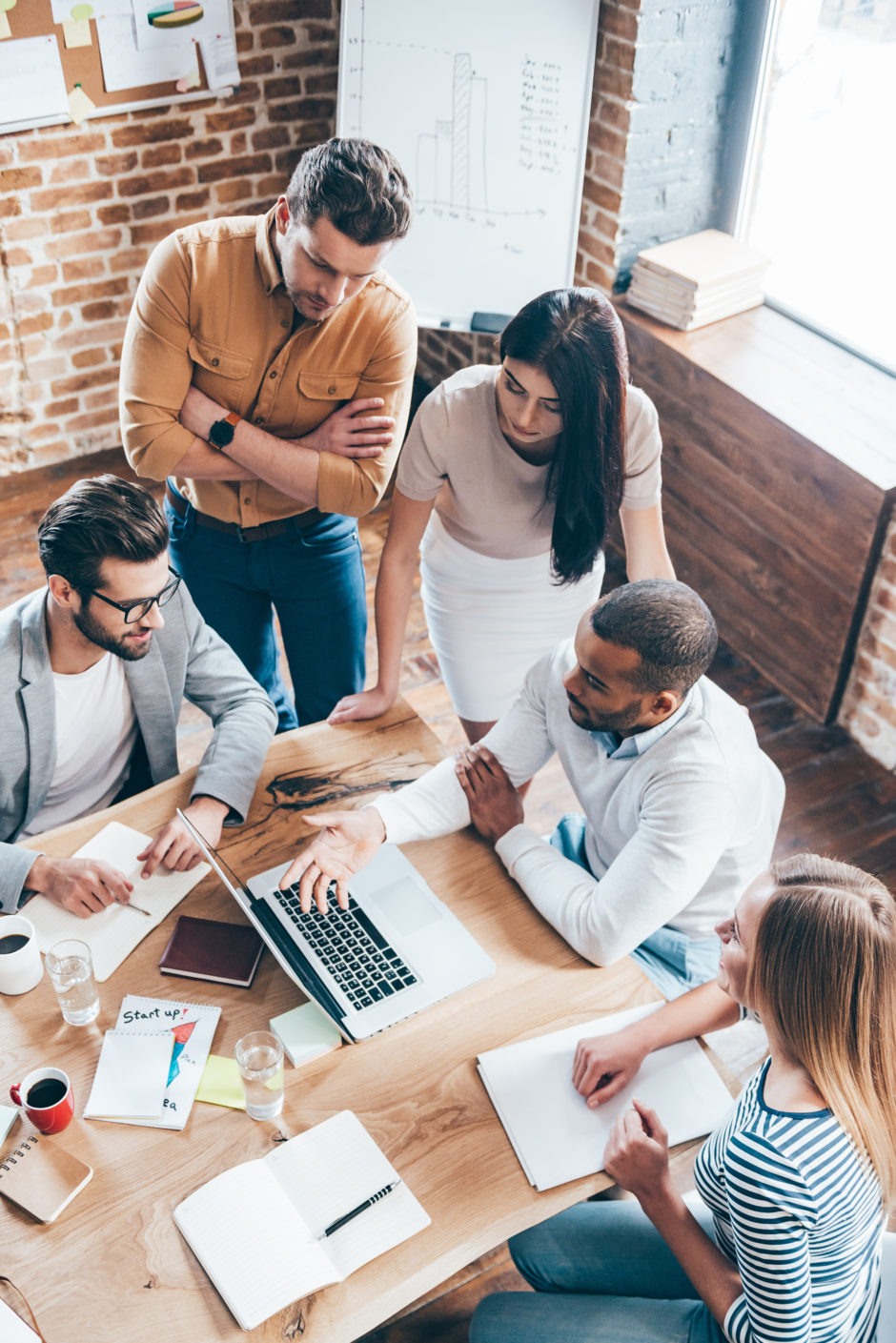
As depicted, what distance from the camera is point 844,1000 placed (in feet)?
4.17

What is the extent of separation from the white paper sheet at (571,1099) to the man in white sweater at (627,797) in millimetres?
159

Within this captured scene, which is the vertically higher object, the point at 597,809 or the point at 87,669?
the point at 87,669

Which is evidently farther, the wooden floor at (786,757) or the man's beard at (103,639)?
the wooden floor at (786,757)

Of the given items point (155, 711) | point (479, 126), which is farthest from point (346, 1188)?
point (479, 126)

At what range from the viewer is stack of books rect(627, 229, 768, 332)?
3348 mm

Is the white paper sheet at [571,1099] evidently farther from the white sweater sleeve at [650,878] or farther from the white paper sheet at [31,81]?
the white paper sheet at [31,81]

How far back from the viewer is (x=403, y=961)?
1629mm

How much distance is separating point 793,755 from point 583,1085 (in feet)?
6.21

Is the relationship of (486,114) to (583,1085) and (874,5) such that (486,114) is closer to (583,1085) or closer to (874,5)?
(874,5)

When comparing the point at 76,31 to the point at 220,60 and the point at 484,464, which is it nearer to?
the point at 220,60

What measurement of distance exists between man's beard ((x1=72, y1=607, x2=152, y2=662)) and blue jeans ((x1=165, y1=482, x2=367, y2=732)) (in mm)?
483

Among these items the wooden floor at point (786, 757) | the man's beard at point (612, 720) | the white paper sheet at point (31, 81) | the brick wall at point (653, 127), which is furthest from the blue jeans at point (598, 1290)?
the white paper sheet at point (31, 81)

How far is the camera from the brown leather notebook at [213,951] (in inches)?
63.2

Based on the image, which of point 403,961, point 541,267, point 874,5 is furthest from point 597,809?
point 874,5
